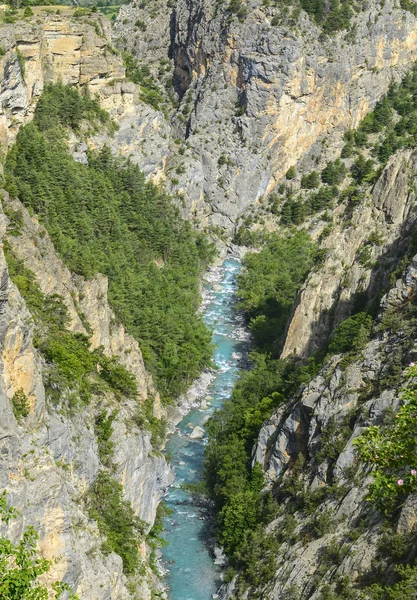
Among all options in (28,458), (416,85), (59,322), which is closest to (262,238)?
(416,85)

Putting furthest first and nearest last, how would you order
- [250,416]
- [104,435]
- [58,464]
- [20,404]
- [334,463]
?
[250,416]
[334,463]
[104,435]
[58,464]
[20,404]

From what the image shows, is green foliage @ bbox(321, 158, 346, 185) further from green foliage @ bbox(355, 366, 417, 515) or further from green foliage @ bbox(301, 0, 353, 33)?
green foliage @ bbox(355, 366, 417, 515)

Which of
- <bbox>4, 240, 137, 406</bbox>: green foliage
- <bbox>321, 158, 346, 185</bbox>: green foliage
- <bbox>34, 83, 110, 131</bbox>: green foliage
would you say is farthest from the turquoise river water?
<bbox>321, 158, 346, 185</bbox>: green foliage

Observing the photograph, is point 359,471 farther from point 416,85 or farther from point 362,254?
point 416,85

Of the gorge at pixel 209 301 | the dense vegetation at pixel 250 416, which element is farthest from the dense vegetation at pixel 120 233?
the dense vegetation at pixel 250 416

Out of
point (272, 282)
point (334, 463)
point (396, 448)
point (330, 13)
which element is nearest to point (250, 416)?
point (334, 463)

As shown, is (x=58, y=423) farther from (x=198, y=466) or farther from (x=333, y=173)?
(x=333, y=173)

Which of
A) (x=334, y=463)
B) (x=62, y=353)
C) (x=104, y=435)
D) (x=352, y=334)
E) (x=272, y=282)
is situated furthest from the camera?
(x=272, y=282)
